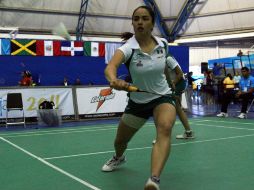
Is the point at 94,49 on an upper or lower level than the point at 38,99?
upper

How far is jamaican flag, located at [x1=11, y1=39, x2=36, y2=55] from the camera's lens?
57.1ft

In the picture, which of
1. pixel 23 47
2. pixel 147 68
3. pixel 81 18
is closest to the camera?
pixel 147 68

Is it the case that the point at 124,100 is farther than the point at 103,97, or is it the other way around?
the point at 124,100

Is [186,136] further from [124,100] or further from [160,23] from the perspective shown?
[160,23]

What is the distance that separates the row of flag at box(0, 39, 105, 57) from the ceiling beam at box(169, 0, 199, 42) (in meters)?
10.9

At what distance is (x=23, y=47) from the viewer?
17.6 meters

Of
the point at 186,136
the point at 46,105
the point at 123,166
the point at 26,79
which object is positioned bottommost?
the point at 123,166

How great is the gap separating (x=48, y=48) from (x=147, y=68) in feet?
48.9

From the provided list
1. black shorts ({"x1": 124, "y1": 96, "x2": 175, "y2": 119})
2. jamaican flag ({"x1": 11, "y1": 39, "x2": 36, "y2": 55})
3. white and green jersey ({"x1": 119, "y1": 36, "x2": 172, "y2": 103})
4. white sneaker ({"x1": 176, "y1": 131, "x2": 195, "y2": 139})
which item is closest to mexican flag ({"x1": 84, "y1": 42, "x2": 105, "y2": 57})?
jamaican flag ({"x1": 11, "y1": 39, "x2": 36, "y2": 55})

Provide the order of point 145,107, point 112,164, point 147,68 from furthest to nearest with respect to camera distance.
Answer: point 112,164, point 145,107, point 147,68

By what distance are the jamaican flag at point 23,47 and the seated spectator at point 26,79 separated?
1.03m

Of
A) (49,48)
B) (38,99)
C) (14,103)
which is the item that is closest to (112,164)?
(14,103)

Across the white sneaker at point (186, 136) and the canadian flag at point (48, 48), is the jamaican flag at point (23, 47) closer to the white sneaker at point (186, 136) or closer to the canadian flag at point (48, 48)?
the canadian flag at point (48, 48)

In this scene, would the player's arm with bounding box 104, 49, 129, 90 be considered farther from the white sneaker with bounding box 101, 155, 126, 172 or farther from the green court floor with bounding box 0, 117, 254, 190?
the white sneaker with bounding box 101, 155, 126, 172
